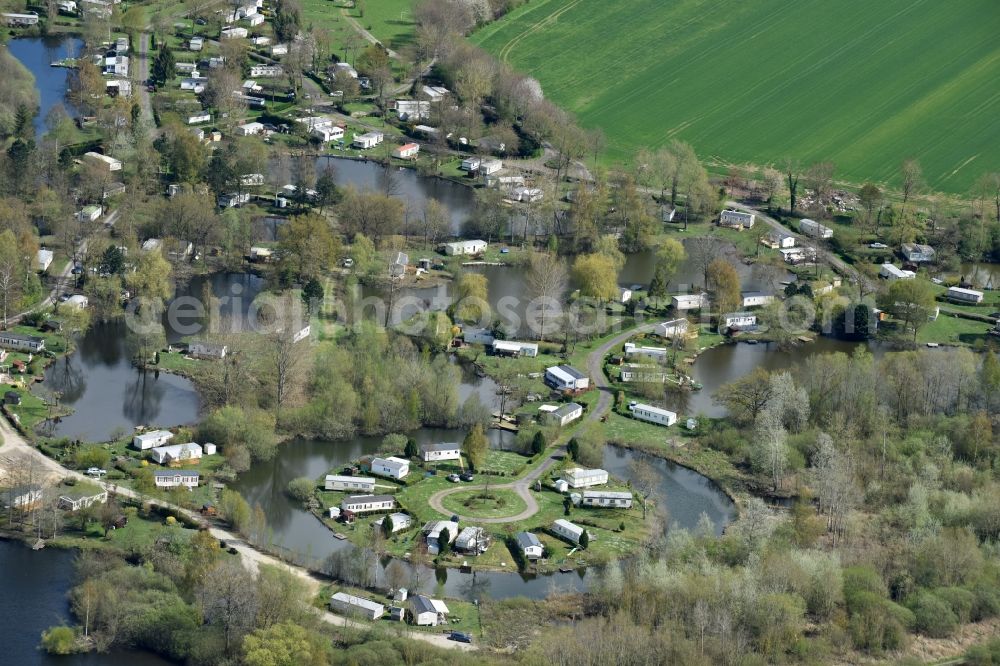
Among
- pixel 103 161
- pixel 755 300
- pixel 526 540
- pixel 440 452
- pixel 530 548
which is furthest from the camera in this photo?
pixel 103 161

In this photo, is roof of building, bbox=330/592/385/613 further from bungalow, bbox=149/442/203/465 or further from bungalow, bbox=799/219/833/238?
bungalow, bbox=799/219/833/238

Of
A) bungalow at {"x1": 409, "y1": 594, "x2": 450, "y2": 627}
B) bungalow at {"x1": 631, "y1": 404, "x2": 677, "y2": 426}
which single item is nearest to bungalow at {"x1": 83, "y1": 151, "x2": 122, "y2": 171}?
bungalow at {"x1": 631, "y1": 404, "x2": 677, "y2": 426}

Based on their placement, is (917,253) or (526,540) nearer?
(526,540)

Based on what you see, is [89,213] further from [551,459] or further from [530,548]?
[530,548]

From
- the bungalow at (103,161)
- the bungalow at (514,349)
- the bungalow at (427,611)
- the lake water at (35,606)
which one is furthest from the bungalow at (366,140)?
the bungalow at (427,611)

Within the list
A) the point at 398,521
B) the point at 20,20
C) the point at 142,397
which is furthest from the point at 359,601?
the point at 20,20

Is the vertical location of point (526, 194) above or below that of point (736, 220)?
above

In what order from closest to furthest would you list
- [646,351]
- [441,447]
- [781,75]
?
1. [441,447]
2. [646,351]
3. [781,75]
